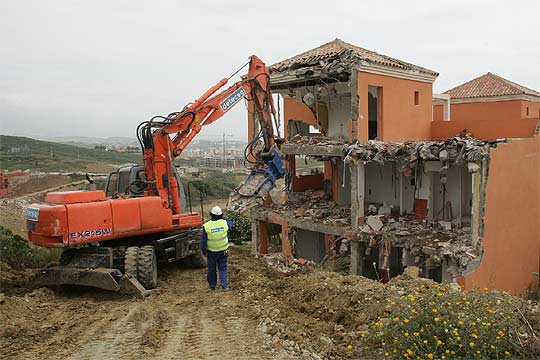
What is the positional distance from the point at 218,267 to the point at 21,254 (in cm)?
604

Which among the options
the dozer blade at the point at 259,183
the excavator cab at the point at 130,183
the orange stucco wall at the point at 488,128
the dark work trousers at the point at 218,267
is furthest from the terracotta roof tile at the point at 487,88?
the dark work trousers at the point at 218,267

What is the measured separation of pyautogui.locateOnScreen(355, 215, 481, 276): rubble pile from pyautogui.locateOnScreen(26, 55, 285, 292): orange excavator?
4.09m

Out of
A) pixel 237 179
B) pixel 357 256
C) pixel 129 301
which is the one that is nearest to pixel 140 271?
pixel 129 301

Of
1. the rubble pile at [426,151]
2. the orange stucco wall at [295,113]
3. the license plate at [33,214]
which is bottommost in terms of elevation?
the license plate at [33,214]

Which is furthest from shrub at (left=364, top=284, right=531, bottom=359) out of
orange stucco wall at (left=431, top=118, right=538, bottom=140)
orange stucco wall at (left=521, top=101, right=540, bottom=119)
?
orange stucco wall at (left=521, top=101, right=540, bottom=119)

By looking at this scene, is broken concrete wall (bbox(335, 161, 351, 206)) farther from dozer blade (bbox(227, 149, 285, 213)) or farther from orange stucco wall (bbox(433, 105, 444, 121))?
orange stucco wall (bbox(433, 105, 444, 121))

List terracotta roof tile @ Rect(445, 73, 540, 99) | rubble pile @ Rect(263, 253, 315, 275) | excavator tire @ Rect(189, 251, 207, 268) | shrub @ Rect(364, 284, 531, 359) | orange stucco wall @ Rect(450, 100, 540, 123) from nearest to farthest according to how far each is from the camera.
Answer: shrub @ Rect(364, 284, 531, 359) < excavator tire @ Rect(189, 251, 207, 268) < rubble pile @ Rect(263, 253, 315, 275) < orange stucco wall @ Rect(450, 100, 540, 123) < terracotta roof tile @ Rect(445, 73, 540, 99)

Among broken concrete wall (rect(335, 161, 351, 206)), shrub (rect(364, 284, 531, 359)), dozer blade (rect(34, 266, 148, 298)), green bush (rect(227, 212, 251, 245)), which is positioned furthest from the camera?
green bush (rect(227, 212, 251, 245))

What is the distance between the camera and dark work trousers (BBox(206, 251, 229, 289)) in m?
9.10

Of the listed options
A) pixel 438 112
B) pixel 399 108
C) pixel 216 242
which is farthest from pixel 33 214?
pixel 438 112

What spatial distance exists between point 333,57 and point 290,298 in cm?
1112

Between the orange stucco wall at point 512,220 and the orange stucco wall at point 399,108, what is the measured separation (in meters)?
4.54

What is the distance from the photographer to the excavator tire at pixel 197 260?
11.7 m

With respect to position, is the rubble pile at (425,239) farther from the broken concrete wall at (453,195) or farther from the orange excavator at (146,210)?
the orange excavator at (146,210)
